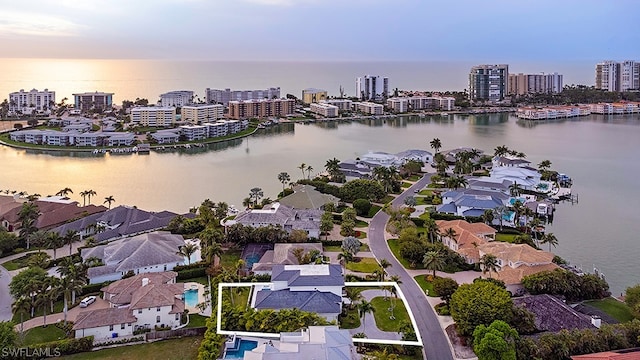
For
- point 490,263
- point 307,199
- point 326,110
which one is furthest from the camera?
point 326,110

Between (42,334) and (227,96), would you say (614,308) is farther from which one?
(227,96)

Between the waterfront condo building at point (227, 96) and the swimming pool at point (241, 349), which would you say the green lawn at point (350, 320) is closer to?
the swimming pool at point (241, 349)

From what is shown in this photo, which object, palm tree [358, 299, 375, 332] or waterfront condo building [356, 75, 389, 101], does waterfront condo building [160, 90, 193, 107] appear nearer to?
waterfront condo building [356, 75, 389, 101]

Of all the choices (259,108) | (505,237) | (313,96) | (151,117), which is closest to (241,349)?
(505,237)

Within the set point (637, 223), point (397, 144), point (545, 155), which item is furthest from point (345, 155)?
point (637, 223)

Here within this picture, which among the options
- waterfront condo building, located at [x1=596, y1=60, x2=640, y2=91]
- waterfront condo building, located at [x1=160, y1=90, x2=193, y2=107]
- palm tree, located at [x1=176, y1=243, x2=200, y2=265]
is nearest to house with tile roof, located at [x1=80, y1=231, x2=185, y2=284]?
palm tree, located at [x1=176, y1=243, x2=200, y2=265]

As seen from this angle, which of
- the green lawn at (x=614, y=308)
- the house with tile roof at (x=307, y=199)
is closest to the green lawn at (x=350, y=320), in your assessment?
the green lawn at (x=614, y=308)
